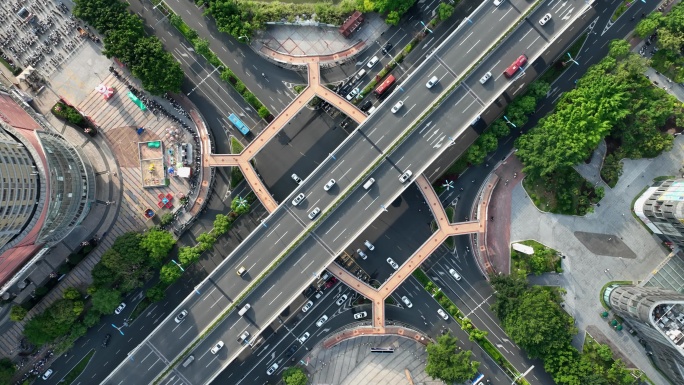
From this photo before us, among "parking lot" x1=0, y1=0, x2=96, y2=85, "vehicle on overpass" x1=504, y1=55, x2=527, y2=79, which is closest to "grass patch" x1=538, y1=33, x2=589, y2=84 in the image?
"vehicle on overpass" x1=504, y1=55, x2=527, y2=79

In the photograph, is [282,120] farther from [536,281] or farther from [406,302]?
[536,281]

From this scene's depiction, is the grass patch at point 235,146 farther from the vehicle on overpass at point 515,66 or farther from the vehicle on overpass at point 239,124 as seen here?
the vehicle on overpass at point 515,66

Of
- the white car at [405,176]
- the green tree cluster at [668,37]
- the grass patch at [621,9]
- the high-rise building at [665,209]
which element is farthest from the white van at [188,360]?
the green tree cluster at [668,37]

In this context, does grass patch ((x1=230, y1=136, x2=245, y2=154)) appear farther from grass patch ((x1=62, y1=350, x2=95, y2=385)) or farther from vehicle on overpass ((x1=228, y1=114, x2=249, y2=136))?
grass patch ((x1=62, y1=350, x2=95, y2=385))

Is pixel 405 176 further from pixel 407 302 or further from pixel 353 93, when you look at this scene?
pixel 407 302

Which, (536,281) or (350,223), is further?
(536,281)

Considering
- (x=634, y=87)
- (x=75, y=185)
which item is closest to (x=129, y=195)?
(x=75, y=185)
